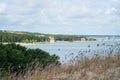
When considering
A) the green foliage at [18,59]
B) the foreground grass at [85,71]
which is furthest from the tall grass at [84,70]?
the green foliage at [18,59]

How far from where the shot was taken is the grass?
8.23 m

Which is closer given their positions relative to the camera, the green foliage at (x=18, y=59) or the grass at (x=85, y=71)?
the grass at (x=85, y=71)

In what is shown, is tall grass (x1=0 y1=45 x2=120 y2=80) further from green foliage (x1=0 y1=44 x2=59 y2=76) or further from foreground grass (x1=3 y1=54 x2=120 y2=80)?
green foliage (x1=0 y1=44 x2=59 y2=76)

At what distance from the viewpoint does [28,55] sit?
47.2 feet

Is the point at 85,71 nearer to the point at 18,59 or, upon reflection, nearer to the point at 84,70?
the point at 84,70

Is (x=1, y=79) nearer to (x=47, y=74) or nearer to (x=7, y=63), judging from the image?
(x=47, y=74)

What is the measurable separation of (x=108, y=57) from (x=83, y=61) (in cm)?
69

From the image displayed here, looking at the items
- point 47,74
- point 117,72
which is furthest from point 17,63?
point 117,72

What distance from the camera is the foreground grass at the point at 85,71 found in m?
8.23

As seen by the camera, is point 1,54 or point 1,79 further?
point 1,54

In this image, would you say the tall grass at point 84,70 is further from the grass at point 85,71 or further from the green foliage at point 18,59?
the green foliage at point 18,59

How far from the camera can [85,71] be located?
8602 millimetres

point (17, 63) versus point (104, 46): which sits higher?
point (104, 46)

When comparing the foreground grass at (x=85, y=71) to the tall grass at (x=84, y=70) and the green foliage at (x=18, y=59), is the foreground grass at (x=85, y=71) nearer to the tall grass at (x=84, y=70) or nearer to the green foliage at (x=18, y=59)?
the tall grass at (x=84, y=70)
